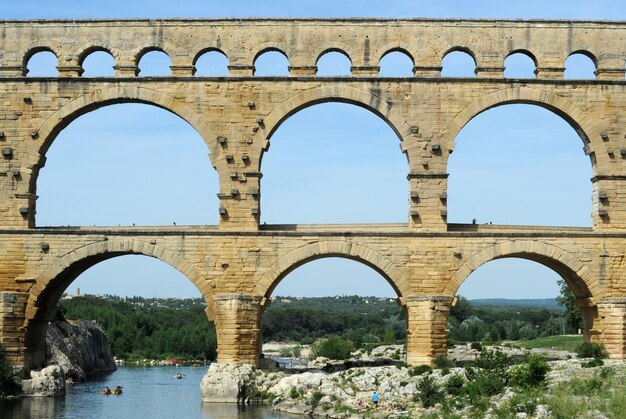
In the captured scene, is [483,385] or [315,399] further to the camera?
[315,399]

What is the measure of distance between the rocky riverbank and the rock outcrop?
9.88 metres

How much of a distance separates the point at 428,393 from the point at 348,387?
2743mm

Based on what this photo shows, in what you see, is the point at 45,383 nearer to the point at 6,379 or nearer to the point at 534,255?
the point at 6,379

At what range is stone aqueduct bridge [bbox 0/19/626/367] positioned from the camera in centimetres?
2866

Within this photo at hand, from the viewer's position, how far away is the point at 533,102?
29.8 meters

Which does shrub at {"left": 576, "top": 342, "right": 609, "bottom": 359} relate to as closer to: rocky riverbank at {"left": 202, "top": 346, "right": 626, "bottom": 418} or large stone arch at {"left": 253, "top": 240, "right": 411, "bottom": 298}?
rocky riverbank at {"left": 202, "top": 346, "right": 626, "bottom": 418}

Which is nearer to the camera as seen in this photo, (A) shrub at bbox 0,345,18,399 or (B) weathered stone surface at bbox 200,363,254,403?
(B) weathered stone surface at bbox 200,363,254,403

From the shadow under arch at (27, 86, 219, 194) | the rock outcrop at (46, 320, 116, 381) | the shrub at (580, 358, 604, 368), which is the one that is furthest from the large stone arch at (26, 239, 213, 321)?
the shrub at (580, 358, 604, 368)

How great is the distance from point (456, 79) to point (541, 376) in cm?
961

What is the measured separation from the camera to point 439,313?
28.5 m

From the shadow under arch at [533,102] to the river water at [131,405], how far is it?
10278 millimetres

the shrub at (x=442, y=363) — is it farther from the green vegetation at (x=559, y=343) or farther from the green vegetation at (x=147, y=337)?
the green vegetation at (x=147, y=337)

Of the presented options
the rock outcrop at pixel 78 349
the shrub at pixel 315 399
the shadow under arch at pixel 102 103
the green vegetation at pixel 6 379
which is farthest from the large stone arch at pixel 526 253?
the rock outcrop at pixel 78 349

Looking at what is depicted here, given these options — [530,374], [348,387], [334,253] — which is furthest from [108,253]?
[530,374]
